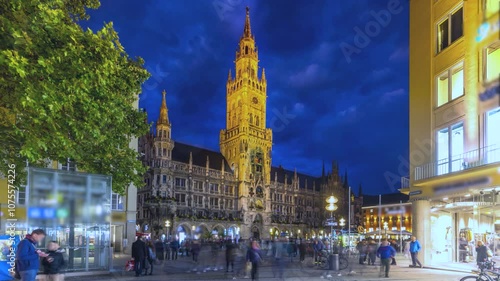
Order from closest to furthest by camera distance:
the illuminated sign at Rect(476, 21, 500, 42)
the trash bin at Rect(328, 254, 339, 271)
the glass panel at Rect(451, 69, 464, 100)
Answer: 1. the illuminated sign at Rect(476, 21, 500, 42)
2. the glass panel at Rect(451, 69, 464, 100)
3. the trash bin at Rect(328, 254, 339, 271)

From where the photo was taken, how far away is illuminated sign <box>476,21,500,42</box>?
3.18 m

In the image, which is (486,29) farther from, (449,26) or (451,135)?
(449,26)

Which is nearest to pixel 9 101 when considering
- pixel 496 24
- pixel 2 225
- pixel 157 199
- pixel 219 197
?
pixel 496 24

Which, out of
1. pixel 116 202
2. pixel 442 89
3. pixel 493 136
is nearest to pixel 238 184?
pixel 116 202

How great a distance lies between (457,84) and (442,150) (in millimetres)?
3215

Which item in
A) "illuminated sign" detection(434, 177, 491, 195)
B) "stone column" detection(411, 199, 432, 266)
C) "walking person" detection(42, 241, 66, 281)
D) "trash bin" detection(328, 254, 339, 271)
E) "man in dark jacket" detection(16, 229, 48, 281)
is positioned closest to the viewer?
"man in dark jacket" detection(16, 229, 48, 281)

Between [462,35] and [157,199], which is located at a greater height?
[462,35]

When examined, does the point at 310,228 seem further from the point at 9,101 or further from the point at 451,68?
the point at 9,101

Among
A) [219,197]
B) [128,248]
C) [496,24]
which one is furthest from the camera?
[219,197]

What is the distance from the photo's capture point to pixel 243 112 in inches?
4304

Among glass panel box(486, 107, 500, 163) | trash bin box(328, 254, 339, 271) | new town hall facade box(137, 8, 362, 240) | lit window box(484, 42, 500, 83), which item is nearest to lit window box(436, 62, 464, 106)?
lit window box(484, 42, 500, 83)

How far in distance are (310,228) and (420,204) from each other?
309 feet

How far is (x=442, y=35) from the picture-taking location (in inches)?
918

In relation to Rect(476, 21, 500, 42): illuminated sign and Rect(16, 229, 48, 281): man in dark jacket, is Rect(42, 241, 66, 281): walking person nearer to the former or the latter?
Rect(16, 229, 48, 281): man in dark jacket
